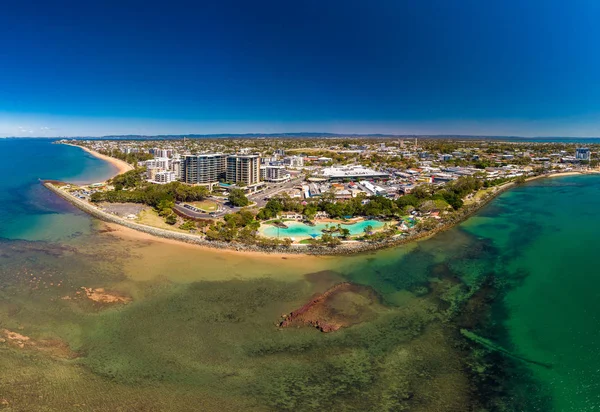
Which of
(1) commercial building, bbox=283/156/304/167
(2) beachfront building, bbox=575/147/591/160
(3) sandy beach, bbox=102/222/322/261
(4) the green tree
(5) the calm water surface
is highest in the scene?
(2) beachfront building, bbox=575/147/591/160

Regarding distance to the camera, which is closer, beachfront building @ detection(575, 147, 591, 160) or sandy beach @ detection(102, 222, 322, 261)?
sandy beach @ detection(102, 222, 322, 261)

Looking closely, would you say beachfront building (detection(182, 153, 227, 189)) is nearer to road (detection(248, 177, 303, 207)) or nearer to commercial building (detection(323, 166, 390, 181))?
road (detection(248, 177, 303, 207))

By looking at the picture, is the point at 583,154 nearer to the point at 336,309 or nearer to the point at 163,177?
the point at 163,177

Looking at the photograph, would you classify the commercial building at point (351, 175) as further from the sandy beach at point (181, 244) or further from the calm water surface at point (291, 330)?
the sandy beach at point (181, 244)

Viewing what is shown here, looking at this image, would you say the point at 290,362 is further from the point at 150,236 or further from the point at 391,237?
the point at 150,236

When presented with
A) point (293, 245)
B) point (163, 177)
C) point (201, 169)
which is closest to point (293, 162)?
point (201, 169)

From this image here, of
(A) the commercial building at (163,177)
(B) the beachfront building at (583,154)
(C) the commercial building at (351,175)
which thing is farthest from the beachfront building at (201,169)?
(B) the beachfront building at (583,154)

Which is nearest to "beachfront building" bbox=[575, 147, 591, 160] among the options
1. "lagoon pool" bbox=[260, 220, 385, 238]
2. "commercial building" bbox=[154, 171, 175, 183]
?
"lagoon pool" bbox=[260, 220, 385, 238]
